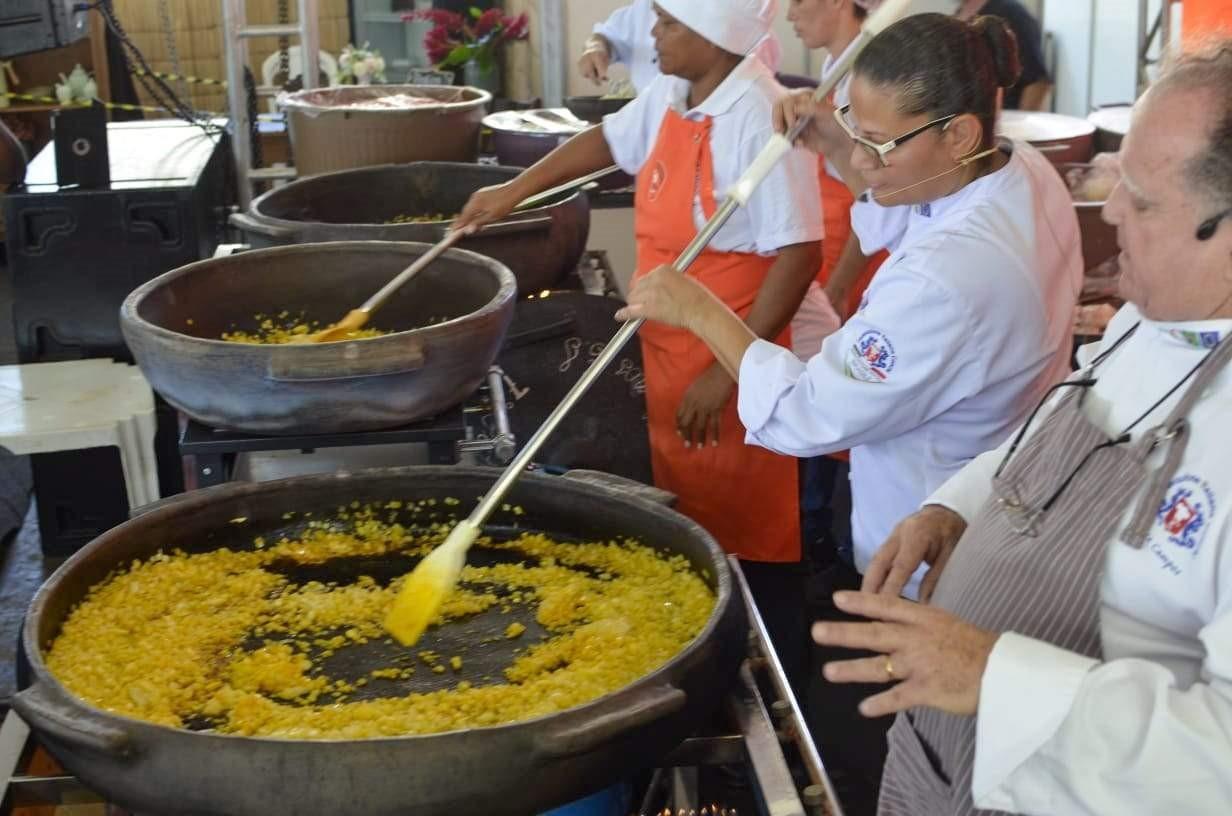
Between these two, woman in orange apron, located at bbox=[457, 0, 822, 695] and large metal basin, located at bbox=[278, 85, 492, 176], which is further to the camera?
large metal basin, located at bbox=[278, 85, 492, 176]

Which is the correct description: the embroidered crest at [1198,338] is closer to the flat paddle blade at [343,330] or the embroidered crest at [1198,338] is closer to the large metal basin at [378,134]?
the flat paddle blade at [343,330]

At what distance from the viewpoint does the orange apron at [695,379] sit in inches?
114

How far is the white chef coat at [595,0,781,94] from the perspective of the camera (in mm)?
4168

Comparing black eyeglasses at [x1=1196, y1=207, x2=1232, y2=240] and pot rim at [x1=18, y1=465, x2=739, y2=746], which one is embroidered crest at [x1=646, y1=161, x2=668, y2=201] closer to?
pot rim at [x1=18, y1=465, x2=739, y2=746]

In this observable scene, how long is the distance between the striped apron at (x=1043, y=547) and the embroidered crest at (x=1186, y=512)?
0.01 metres

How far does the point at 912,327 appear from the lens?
1.92 meters

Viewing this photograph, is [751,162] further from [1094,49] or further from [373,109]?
[1094,49]

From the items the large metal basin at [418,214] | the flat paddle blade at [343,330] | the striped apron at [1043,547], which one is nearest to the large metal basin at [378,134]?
the large metal basin at [418,214]

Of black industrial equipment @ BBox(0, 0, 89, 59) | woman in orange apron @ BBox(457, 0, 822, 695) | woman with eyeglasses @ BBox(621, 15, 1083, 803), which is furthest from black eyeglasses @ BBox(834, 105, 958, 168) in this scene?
black industrial equipment @ BBox(0, 0, 89, 59)

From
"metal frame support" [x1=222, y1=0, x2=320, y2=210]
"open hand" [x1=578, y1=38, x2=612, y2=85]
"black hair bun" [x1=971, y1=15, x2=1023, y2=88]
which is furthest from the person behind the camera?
"metal frame support" [x1=222, y1=0, x2=320, y2=210]

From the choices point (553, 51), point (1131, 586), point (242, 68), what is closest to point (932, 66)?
point (1131, 586)

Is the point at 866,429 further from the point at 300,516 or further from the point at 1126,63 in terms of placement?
the point at 1126,63

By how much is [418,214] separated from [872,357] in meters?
1.96

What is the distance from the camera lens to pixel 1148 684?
1.21m
